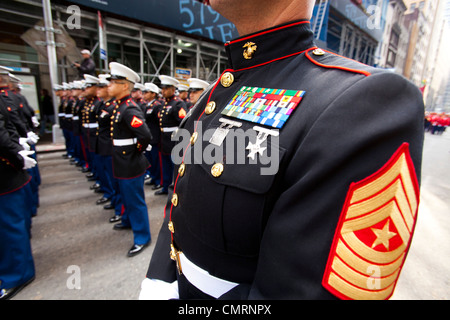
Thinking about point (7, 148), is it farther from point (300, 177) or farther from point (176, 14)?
point (176, 14)

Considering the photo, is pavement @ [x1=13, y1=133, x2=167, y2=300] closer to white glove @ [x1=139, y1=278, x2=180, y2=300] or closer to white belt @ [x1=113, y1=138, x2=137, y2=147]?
white belt @ [x1=113, y1=138, x2=137, y2=147]

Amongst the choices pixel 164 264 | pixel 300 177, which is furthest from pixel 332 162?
pixel 164 264

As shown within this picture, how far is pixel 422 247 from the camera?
3.10 meters

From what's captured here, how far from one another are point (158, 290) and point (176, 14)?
1146 centimetres

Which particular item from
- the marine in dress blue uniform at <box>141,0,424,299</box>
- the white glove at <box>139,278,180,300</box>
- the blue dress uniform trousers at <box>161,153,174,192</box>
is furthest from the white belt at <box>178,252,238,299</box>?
the blue dress uniform trousers at <box>161,153,174,192</box>

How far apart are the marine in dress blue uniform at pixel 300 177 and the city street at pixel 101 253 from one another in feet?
6.79

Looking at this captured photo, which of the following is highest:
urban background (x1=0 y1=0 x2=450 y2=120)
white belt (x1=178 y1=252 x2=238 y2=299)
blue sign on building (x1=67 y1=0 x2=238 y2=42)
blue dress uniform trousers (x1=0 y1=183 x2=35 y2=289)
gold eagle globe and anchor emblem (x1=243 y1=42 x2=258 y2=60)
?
blue sign on building (x1=67 y1=0 x2=238 y2=42)

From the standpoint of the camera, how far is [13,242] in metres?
2.28

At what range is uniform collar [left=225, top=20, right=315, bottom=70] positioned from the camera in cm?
71

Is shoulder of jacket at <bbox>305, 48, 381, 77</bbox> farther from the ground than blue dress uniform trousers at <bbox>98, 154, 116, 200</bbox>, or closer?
farther from the ground

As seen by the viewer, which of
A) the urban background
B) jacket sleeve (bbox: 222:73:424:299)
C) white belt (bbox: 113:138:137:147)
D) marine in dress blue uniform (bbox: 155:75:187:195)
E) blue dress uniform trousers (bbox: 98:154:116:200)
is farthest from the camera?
the urban background

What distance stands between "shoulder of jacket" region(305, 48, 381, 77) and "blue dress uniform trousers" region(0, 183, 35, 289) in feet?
9.53

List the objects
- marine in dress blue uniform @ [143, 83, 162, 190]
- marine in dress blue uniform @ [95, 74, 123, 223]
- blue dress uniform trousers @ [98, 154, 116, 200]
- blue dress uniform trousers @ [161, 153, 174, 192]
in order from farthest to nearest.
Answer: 1. marine in dress blue uniform @ [143, 83, 162, 190]
2. blue dress uniform trousers @ [161, 153, 174, 192]
3. blue dress uniform trousers @ [98, 154, 116, 200]
4. marine in dress blue uniform @ [95, 74, 123, 223]
